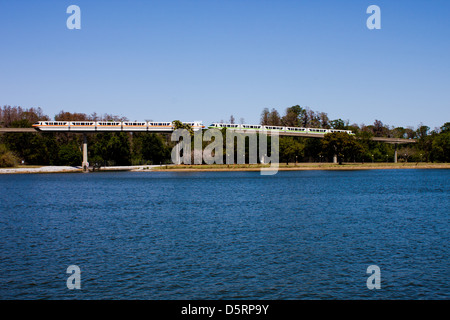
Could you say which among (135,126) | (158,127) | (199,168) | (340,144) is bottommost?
(199,168)

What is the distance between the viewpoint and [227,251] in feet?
95.9

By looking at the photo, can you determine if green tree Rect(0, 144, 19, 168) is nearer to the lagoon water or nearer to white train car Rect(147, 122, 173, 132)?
white train car Rect(147, 122, 173, 132)

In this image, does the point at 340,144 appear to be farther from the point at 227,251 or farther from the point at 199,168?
the point at 227,251

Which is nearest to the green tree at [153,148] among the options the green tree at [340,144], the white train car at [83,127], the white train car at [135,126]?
the white train car at [135,126]

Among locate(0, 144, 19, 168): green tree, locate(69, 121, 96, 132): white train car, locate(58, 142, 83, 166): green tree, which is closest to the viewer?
locate(0, 144, 19, 168): green tree

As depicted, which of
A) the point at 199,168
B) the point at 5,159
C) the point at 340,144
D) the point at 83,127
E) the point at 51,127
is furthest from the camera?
the point at 83,127

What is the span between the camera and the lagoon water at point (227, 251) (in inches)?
856

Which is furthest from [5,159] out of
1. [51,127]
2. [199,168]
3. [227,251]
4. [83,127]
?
[227,251]

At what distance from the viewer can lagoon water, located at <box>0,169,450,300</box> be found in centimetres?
2175

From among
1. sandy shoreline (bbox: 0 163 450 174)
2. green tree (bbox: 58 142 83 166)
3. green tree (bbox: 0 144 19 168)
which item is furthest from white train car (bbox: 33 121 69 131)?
green tree (bbox: 58 142 83 166)

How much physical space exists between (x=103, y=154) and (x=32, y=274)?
151 meters

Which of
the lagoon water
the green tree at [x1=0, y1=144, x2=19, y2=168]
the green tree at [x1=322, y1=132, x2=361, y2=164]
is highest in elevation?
the green tree at [x1=322, y1=132, x2=361, y2=164]

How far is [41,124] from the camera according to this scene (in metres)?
159

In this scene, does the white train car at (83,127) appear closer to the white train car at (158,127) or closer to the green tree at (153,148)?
the white train car at (158,127)
